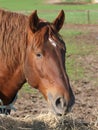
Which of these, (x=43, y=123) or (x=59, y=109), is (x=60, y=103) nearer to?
(x=59, y=109)

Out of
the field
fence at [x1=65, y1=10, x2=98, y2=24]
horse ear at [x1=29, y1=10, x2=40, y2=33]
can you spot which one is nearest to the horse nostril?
horse ear at [x1=29, y1=10, x2=40, y2=33]

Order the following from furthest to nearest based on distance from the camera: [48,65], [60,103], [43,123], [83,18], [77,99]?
[83,18] < [77,99] < [43,123] < [48,65] < [60,103]

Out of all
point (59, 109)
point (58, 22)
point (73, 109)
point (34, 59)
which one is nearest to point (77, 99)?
point (73, 109)

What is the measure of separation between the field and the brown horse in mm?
573

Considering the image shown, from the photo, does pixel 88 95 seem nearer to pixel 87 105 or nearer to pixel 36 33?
pixel 87 105

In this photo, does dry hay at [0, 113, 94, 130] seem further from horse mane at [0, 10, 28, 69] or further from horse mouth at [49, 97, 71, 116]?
horse mouth at [49, 97, 71, 116]

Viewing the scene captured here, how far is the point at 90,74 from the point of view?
423 inches

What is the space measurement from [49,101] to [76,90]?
17.3 ft

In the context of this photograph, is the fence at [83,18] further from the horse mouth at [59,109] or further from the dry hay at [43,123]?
the horse mouth at [59,109]

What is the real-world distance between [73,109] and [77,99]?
0.85m

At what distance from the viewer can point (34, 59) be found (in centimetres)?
414

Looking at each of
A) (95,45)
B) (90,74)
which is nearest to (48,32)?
(90,74)

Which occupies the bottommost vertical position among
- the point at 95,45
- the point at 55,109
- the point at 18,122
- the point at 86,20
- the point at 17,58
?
the point at 86,20

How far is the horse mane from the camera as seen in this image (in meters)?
4.28
